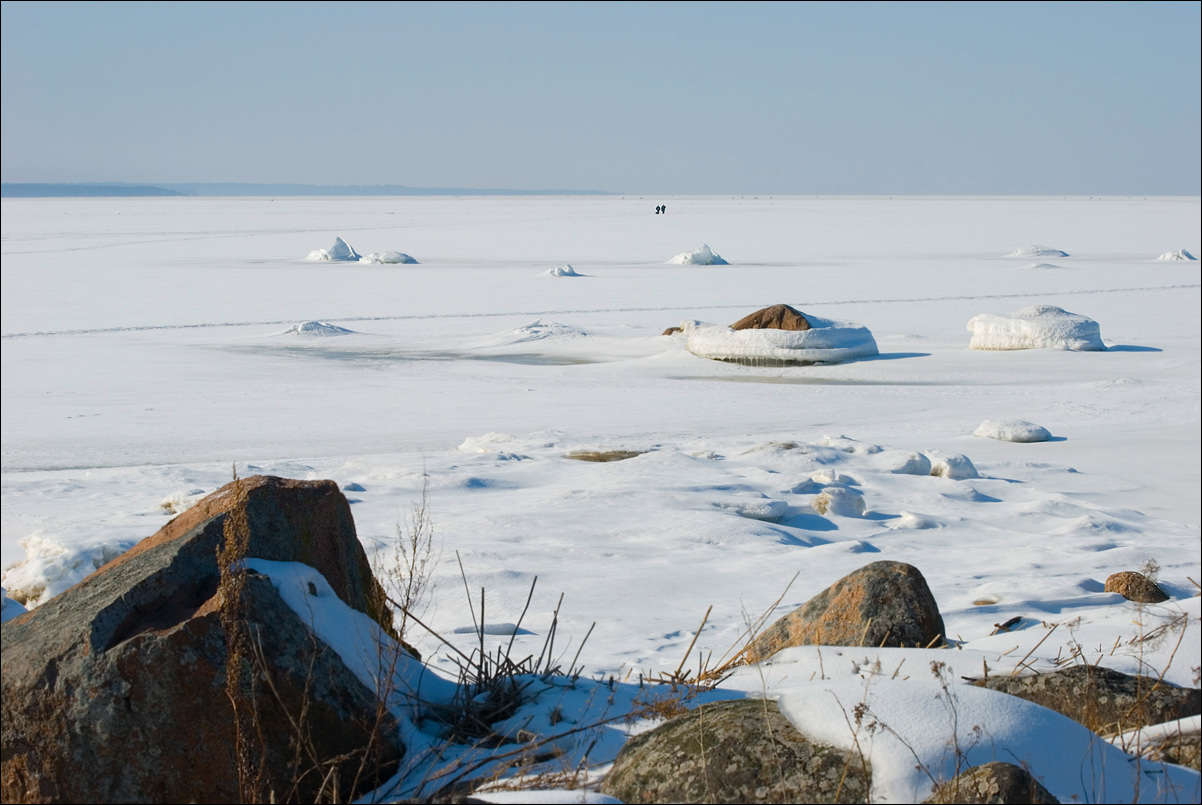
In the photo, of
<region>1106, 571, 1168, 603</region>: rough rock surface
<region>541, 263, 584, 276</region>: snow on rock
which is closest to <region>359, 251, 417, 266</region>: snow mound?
<region>541, 263, 584, 276</region>: snow on rock

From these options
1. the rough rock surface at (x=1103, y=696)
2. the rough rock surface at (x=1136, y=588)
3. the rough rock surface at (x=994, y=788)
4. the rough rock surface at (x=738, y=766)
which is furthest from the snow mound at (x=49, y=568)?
the rough rock surface at (x=1136, y=588)

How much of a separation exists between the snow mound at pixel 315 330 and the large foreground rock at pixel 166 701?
1435 centimetres

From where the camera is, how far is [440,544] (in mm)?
6633

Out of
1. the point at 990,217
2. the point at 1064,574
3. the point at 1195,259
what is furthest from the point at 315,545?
the point at 990,217

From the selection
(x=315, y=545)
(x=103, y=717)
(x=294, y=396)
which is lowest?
(x=294, y=396)

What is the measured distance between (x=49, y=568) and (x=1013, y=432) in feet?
24.2

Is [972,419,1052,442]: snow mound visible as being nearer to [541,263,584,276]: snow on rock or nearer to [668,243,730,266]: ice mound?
[541,263,584,276]: snow on rock

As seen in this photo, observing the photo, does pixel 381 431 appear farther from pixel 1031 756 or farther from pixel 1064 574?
pixel 1031 756

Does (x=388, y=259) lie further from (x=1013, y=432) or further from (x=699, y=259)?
(x=1013, y=432)

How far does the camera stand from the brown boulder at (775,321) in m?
15.0

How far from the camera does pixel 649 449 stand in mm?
9398

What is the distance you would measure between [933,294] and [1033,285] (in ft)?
12.2

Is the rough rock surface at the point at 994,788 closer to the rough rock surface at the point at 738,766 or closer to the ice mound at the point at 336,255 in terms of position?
the rough rock surface at the point at 738,766

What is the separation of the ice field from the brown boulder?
2.71 ft
